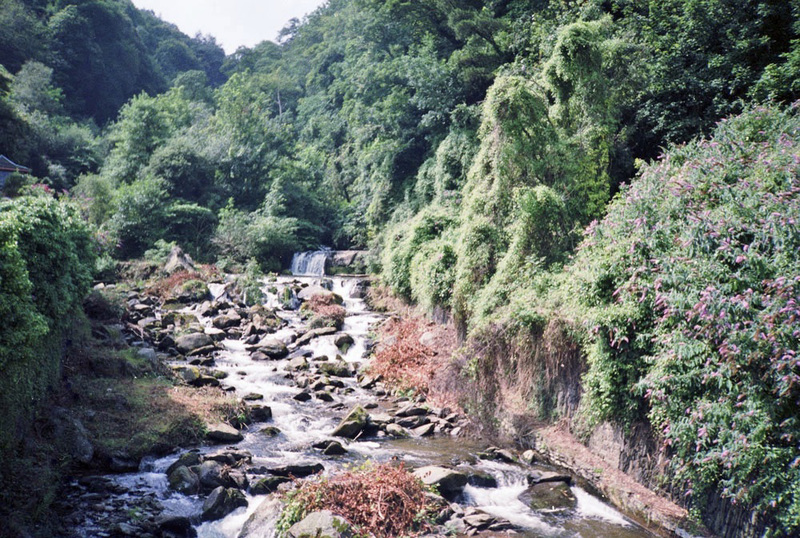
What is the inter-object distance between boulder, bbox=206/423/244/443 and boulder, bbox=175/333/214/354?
602 cm

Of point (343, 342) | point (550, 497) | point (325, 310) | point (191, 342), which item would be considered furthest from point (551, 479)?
point (325, 310)

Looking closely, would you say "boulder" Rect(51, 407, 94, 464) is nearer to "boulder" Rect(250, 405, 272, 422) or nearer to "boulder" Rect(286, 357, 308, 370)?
"boulder" Rect(250, 405, 272, 422)

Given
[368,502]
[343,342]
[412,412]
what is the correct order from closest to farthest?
[368,502] < [412,412] < [343,342]

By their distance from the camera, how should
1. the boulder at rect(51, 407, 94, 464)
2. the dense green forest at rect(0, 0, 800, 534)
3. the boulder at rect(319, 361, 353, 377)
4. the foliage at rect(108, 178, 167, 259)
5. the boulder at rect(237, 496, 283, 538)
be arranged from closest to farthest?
the dense green forest at rect(0, 0, 800, 534) → the boulder at rect(237, 496, 283, 538) → the boulder at rect(51, 407, 94, 464) → the boulder at rect(319, 361, 353, 377) → the foliage at rect(108, 178, 167, 259)

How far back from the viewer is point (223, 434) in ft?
34.2

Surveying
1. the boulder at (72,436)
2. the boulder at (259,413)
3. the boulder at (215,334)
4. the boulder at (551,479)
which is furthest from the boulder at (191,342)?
the boulder at (551,479)

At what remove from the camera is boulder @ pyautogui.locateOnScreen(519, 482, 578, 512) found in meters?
8.19

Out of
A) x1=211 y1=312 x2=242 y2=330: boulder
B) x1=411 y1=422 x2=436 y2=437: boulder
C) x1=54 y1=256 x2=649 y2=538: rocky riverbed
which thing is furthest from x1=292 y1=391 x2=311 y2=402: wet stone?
x1=211 y1=312 x2=242 y2=330: boulder

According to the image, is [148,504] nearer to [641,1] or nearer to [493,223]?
[493,223]

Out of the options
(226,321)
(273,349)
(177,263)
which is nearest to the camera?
(273,349)

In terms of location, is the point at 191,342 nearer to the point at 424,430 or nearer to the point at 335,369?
the point at 335,369

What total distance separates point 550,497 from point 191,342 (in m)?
11.8

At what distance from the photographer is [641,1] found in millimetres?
16469

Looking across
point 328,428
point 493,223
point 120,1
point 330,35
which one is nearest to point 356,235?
point 493,223
